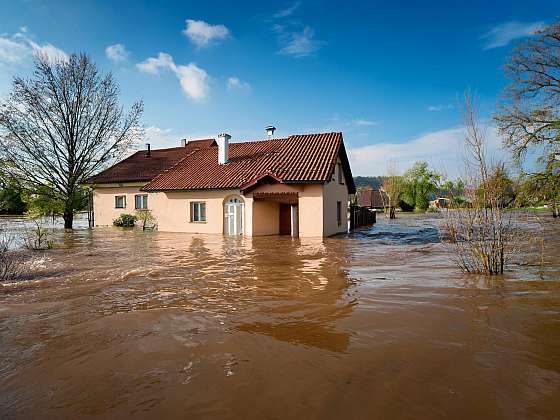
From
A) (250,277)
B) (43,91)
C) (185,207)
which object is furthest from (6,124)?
(250,277)

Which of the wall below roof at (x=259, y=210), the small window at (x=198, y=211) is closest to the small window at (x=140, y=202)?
the wall below roof at (x=259, y=210)

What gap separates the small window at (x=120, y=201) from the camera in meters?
28.7

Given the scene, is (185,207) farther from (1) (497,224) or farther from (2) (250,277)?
(1) (497,224)

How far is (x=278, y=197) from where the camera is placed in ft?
65.0

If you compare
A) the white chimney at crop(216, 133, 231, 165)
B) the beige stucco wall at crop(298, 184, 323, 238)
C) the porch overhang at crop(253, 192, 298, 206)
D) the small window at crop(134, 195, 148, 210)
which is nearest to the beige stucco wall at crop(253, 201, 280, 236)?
the porch overhang at crop(253, 192, 298, 206)

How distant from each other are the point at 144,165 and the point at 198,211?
11.3 meters

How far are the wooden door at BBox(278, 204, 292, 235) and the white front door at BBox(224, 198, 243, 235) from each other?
2606 millimetres

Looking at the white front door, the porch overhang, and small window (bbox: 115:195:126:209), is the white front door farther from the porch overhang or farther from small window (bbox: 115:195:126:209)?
small window (bbox: 115:195:126:209)

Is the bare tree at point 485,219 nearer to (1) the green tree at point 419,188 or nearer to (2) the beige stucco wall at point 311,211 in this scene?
(2) the beige stucco wall at point 311,211

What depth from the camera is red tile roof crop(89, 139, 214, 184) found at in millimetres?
28625

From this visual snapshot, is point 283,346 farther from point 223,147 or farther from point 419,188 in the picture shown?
point 419,188

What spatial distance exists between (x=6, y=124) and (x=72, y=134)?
12.9ft

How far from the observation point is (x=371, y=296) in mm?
6652

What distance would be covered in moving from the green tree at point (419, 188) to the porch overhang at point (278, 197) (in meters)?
45.6
